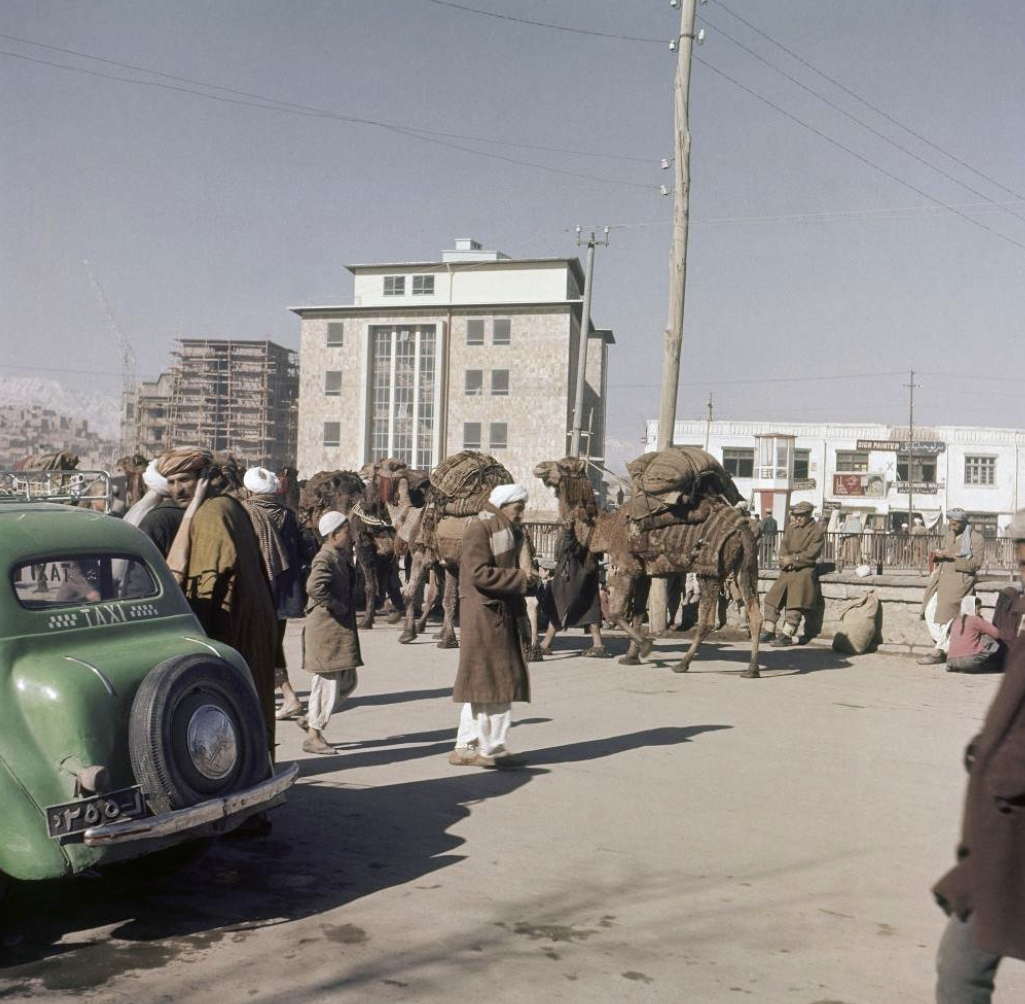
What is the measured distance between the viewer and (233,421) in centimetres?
9812

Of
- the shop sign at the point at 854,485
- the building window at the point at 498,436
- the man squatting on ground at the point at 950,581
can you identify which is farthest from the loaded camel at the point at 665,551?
the shop sign at the point at 854,485

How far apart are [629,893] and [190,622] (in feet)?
8.33

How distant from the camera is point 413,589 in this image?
16.2 m

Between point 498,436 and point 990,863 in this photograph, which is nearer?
point 990,863

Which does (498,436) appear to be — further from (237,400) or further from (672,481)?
(672,481)

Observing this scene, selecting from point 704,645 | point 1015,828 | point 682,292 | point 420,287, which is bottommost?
point 704,645

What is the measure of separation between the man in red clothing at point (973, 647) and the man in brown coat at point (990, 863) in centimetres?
1169

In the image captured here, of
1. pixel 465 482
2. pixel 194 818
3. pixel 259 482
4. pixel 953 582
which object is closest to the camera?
pixel 194 818

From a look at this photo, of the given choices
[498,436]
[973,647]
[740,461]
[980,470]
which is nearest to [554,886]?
[973,647]

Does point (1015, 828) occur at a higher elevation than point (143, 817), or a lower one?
higher

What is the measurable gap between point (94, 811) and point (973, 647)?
1213cm

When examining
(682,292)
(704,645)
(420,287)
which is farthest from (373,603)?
(420,287)

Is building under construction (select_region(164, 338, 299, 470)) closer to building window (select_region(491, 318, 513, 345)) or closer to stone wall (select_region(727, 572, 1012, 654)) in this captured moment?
building window (select_region(491, 318, 513, 345))

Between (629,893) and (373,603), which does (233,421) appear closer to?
(373,603)
